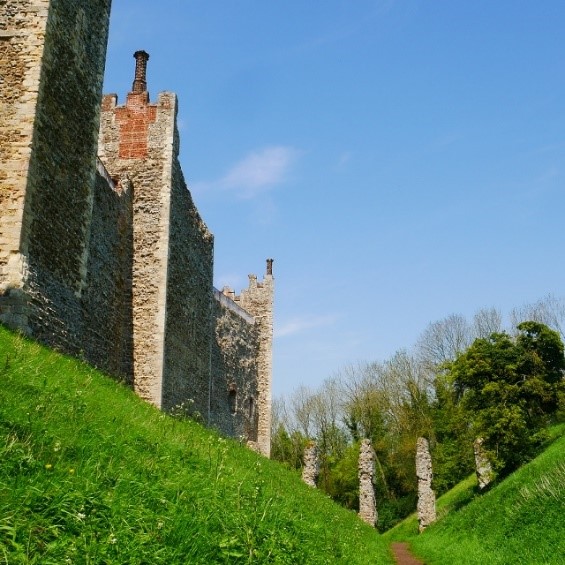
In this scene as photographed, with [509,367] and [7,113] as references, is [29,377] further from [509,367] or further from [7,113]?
[509,367]

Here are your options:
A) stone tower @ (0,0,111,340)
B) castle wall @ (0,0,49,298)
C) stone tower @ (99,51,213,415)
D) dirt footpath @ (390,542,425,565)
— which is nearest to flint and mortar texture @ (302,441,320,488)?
dirt footpath @ (390,542,425,565)

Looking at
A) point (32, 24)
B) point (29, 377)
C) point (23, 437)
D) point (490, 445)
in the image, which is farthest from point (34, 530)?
point (490, 445)

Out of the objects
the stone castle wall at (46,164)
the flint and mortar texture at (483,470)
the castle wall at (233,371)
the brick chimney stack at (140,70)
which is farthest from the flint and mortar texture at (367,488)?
the stone castle wall at (46,164)

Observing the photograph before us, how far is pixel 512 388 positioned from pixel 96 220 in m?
14.8

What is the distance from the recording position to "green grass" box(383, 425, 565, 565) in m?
11.0

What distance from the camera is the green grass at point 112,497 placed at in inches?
159

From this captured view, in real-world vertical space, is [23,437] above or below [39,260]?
below

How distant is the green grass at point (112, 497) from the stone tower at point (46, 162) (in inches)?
116

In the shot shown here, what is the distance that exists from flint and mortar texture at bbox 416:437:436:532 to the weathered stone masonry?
29.3 ft

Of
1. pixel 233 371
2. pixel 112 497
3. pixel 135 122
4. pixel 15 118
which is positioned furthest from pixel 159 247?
pixel 112 497

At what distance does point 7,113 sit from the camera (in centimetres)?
1120

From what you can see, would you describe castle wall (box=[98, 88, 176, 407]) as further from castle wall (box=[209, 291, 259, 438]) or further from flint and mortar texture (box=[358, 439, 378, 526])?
flint and mortar texture (box=[358, 439, 378, 526])

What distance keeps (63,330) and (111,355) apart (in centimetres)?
379

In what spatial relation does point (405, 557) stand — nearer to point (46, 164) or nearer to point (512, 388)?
point (512, 388)
